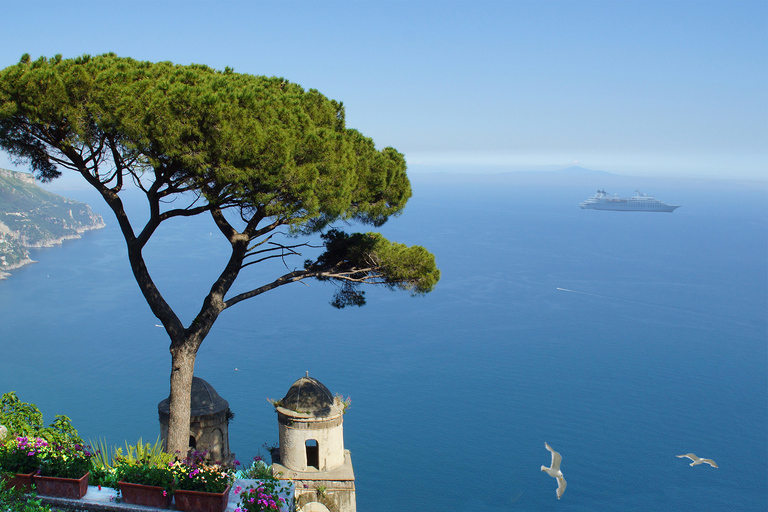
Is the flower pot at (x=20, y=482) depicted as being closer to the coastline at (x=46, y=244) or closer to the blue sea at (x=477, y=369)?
the blue sea at (x=477, y=369)

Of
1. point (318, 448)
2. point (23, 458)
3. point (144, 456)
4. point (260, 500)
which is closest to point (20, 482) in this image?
point (23, 458)

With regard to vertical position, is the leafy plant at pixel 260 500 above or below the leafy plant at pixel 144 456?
below

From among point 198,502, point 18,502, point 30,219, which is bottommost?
point 198,502

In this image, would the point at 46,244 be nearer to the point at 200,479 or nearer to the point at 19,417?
the point at 19,417

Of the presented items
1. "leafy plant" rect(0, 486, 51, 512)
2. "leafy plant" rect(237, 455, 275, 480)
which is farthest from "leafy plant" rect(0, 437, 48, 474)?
"leafy plant" rect(237, 455, 275, 480)

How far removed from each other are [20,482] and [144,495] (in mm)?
1212

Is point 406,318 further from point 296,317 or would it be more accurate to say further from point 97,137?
point 97,137

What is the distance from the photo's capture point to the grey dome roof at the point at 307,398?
888 cm

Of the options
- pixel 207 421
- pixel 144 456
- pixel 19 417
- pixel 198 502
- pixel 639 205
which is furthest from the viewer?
pixel 639 205

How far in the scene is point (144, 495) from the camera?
568 cm

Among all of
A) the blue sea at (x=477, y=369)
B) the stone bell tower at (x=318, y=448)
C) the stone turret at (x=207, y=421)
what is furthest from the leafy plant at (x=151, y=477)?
the blue sea at (x=477, y=369)

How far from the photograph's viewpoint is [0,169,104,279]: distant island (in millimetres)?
94750

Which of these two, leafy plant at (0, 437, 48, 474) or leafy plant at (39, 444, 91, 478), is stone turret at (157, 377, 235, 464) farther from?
leafy plant at (0, 437, 48, 474)

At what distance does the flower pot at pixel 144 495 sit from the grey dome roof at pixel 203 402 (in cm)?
289
